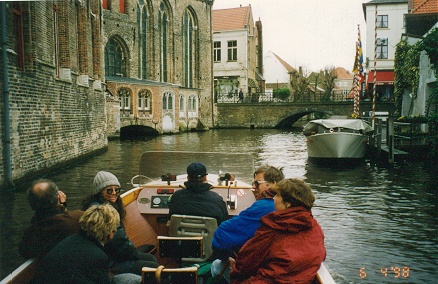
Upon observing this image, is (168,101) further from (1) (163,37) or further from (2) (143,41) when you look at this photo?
(1) (163,37)

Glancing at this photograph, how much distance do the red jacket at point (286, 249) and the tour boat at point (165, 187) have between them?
240 cm

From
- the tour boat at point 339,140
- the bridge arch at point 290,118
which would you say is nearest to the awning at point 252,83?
the bridge arch at point 290,118

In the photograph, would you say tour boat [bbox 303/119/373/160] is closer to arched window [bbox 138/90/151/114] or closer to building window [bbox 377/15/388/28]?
arched window [bbox 138/90/151/114]

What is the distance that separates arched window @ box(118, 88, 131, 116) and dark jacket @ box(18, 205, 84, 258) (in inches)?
1211

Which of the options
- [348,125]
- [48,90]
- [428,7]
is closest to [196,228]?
[48,90]

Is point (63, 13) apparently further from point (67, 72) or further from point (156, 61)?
point (156, 61)

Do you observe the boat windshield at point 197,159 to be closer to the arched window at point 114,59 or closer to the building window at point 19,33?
the building window at point 19,33

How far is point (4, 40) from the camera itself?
10.3 meters

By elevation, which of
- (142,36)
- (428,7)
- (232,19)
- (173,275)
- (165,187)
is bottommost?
(173,275)

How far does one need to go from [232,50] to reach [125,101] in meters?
23.2

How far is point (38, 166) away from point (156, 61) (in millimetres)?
30397

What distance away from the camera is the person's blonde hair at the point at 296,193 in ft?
10.1

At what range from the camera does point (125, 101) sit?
34.4 metres

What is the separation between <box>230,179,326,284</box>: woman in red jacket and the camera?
3000 mm
